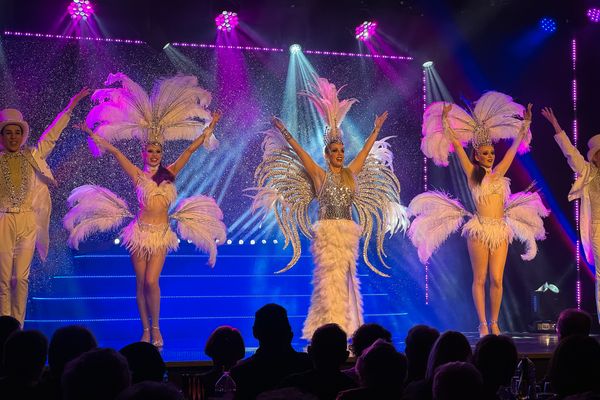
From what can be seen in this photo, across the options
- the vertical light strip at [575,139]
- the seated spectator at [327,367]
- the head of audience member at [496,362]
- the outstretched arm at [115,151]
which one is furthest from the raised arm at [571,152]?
the seated spectator at [327,367]

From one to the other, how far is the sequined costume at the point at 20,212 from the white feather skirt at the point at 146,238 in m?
0.87

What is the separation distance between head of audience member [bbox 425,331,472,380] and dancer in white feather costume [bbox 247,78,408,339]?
12.3ft

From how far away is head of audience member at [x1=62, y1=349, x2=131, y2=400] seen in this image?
7.50 feet

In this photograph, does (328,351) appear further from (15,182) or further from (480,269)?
(480,269)

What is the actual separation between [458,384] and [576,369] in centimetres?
50

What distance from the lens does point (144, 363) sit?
3.24m

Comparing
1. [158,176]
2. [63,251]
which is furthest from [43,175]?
[63,251]

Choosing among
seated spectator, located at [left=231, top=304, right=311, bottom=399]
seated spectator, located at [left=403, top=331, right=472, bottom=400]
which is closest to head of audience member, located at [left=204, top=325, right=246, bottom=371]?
seated spectator, located at [left=231, top=304, right=311, bottom=399]

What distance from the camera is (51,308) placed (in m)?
9.44

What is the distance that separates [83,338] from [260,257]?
23.7 feet

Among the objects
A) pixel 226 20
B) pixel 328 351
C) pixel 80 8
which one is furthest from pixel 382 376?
pixel 80 8

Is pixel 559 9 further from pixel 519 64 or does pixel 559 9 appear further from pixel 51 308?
pixel 51 308

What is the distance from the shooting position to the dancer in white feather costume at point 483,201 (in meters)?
7.83

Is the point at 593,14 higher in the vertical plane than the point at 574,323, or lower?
higher
